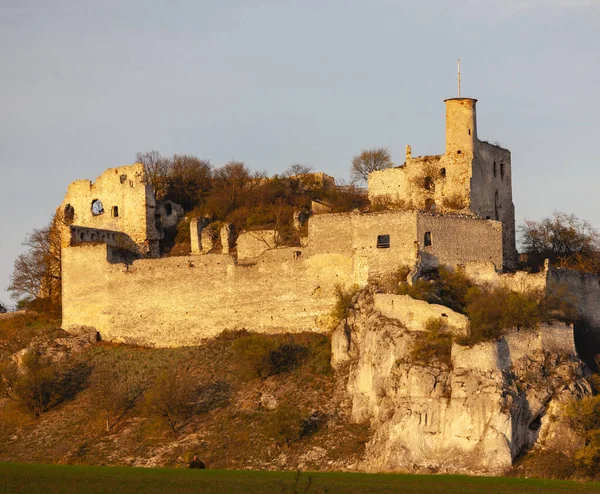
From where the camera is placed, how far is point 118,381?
171 feet

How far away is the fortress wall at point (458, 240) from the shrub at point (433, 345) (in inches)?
170

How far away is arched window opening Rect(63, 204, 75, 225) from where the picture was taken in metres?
62.7

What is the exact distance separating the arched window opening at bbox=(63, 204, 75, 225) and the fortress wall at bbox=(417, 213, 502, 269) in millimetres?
17683

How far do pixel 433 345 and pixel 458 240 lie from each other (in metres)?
6.29

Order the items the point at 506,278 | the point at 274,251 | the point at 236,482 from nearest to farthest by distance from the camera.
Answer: the point at 236,482
the point at 506,278
the point at 274,251

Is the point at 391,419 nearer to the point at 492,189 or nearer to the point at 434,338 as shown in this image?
the point at 434,338

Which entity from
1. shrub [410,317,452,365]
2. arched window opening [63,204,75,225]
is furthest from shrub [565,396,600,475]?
arched window opening [63,204,75,225]

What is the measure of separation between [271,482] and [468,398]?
978cm

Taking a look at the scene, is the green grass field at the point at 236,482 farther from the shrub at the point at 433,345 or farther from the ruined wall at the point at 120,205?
the ruined wall at the point at 120,205

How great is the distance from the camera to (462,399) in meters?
44.4

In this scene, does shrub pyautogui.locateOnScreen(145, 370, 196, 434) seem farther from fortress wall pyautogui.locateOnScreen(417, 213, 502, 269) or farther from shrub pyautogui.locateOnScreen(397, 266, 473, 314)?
fortress wall pyautogui.locateOnScreen(417, 213, 502, 269)

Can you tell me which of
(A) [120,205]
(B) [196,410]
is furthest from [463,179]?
(A) [120,205]

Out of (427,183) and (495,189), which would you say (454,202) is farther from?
(495,189)

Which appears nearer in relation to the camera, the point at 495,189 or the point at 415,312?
the point at 415,312
